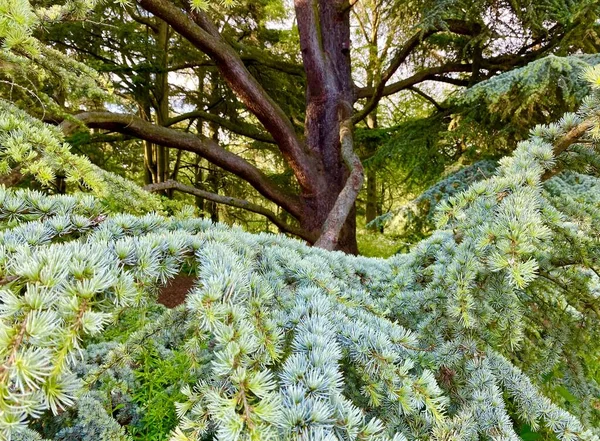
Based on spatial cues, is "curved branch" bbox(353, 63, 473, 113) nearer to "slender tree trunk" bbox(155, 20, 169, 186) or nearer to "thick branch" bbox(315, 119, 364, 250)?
"thick branch" bbox(315, 119, 364, 250)

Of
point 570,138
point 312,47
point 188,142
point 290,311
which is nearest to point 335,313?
point 290,311

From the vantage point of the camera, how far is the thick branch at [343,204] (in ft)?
9.78

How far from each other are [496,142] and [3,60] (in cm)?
362

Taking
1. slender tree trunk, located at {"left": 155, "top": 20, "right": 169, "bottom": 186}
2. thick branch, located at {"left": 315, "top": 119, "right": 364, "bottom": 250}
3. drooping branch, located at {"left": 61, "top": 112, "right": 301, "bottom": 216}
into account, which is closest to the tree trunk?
drooping branch, located at {"left": 61, "top": 112, "right": 301, "bottom": 216}

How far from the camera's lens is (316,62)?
4441mm

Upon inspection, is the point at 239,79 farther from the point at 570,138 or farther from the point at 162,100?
the point at 162,100

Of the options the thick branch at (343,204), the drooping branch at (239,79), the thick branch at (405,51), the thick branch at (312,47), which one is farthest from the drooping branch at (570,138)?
the thick branch at (312,47)

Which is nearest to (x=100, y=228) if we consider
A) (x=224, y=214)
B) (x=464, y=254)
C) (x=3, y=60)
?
(x=464, y=254)

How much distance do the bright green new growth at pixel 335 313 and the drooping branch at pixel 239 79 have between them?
2.81 metres

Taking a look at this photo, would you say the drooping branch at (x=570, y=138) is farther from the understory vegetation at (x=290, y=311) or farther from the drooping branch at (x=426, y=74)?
the drooping branch at (x=426, y=74)

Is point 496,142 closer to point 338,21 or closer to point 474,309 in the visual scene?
point 338,21

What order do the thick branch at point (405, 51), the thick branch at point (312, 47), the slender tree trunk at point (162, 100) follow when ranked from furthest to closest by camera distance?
the slender tree trunk at point (162, 100)
the thick branch at point (312, 47)
the thick branch at point (405, 51)

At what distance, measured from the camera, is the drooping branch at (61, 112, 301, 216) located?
337 centimetres

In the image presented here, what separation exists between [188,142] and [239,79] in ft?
2.91
